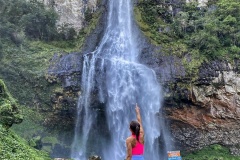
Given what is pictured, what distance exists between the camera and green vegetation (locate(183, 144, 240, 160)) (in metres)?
17.4

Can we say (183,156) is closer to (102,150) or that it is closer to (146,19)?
(102,150)

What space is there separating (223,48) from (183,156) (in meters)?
6.92

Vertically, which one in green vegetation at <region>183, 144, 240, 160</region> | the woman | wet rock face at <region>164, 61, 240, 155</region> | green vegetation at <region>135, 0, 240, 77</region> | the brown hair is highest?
green vegetation at <region>135, 0, 240, 77</region>

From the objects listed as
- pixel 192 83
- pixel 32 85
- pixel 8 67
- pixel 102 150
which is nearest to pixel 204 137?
pixel 192 83

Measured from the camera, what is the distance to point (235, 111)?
57.2 feet

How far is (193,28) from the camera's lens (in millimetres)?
20328

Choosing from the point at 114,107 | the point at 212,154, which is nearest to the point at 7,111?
the point at 114,107

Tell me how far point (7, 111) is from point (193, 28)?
13.3m

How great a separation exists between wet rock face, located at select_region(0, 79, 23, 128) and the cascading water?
5.58 m

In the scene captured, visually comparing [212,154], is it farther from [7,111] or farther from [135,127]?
[135,127]

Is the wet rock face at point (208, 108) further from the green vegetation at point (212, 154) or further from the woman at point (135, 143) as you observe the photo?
the woman at point (135, 143)

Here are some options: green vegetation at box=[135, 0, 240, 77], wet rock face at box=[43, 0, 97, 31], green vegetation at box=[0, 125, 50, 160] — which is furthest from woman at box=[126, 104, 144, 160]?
wet rock face at box=[43, 0, 97, 31]

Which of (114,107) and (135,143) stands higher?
(135,143)

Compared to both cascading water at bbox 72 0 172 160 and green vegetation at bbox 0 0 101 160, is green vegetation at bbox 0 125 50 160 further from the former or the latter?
cascading water at bbox 72 0 172 160
